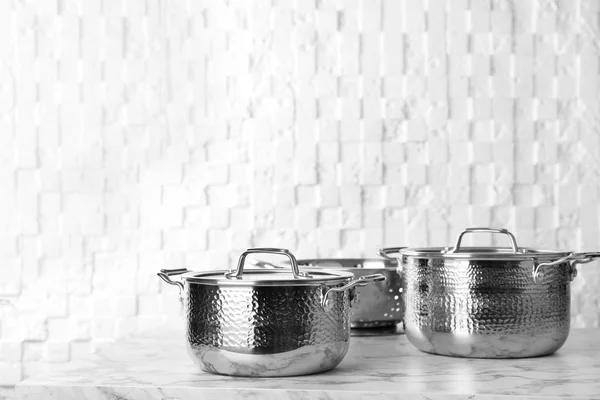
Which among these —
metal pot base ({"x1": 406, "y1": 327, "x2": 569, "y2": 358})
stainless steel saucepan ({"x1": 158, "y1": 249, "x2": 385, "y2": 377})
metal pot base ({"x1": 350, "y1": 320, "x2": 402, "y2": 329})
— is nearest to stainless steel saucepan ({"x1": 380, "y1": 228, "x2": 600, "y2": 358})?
metal pot base ({"x1": 406, "y1": 327, "x2": 569, "y2": 358})

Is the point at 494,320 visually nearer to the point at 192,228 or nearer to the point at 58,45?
the point at 192,228

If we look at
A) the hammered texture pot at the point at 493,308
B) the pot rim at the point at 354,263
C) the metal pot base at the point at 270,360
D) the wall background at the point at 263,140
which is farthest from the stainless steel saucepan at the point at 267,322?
the wall background at the point at 263,140

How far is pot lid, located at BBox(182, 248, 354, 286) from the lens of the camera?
1.04 metres

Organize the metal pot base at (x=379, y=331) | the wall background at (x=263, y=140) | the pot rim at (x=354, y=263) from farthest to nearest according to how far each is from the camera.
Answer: the wall background at (x=263, y=140), the pot rim at (x=354, y=263), the metal pot base at (x=379, y=331)

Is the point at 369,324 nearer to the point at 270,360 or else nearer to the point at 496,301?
the point at 496,301

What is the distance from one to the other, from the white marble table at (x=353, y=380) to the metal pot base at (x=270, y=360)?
0.5 inches

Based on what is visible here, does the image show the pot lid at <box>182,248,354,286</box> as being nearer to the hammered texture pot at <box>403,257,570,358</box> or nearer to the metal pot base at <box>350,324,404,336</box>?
the hammered texture pot at <box>403,257,570,358</box>

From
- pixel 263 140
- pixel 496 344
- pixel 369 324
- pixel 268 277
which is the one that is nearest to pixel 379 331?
pixel 369 324

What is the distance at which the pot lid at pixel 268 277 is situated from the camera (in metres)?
1.04

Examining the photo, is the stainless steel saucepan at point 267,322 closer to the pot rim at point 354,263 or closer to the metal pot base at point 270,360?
the metal pot base at point 270,360

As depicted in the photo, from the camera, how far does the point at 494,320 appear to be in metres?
1.18

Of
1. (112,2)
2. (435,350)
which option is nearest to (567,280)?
(435,350)

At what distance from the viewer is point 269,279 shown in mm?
1038

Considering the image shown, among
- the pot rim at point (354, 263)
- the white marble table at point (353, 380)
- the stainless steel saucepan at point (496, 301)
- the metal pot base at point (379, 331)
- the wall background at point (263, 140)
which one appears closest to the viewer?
the white marble table at point (353, 380)
